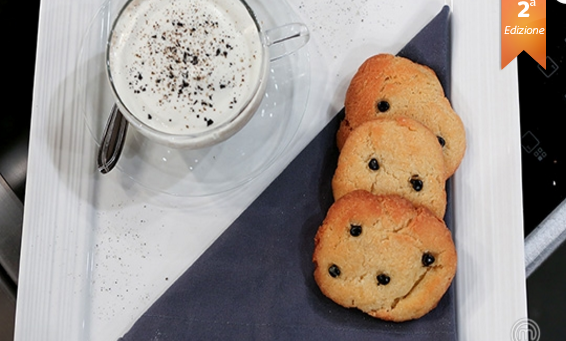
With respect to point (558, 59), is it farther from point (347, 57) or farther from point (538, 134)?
point (347, 57)

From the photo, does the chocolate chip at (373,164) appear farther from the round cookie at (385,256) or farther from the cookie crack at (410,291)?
the cookie crack at (410,291)

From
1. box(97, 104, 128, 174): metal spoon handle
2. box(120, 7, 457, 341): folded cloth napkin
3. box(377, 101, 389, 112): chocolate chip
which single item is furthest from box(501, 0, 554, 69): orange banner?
box(97, 104, 128, 174): metal spoon handle

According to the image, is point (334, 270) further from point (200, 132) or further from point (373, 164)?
point (200, 132)

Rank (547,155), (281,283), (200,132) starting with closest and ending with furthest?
(200,132) → (281,283) → (547,155)

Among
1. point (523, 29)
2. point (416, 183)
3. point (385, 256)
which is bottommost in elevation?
point (385, 256)

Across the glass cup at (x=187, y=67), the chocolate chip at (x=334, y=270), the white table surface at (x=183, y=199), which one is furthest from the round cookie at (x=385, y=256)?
the glass cup at (x=187, y=67)

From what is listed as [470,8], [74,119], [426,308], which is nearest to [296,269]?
[426,308]

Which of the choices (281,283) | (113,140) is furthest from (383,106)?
(113,140)
